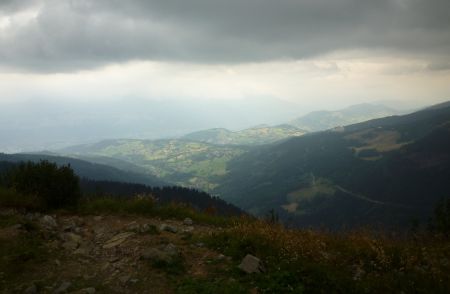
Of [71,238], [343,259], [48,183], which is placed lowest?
[343,259]

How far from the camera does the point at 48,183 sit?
14039 mm

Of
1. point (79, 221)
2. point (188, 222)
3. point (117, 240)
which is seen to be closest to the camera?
point (117, 240)

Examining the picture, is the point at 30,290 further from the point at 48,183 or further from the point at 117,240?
the point at 48,183

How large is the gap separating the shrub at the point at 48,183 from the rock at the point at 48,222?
1.71 m

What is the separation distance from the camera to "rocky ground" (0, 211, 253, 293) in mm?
8188

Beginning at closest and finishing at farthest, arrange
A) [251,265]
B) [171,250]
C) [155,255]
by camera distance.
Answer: [251,265] → [155,255] → [171,250]

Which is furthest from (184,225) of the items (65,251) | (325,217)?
(325,217)

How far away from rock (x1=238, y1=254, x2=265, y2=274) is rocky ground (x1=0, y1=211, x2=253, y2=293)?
0.49 meters

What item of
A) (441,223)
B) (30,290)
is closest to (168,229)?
(30,290)

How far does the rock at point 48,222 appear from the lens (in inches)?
451

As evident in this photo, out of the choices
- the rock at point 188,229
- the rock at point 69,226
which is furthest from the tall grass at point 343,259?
the rock at point 69,226

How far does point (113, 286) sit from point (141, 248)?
1.96 meters

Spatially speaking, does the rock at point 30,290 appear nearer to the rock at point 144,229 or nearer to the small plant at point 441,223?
the rock at point 144,229

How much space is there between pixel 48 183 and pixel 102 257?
230 inches
